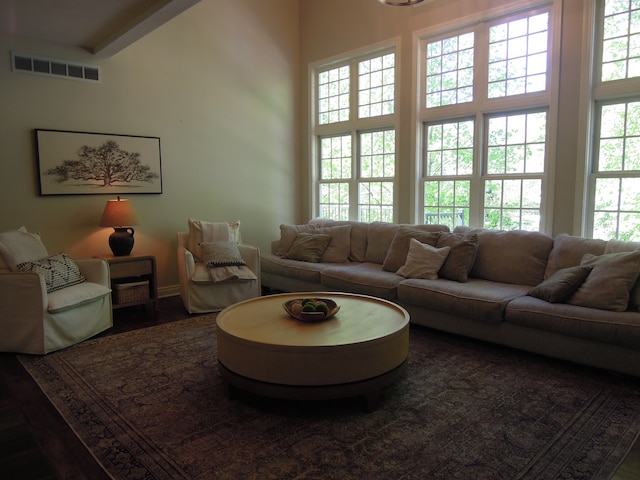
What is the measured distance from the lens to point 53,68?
4422 millimetres

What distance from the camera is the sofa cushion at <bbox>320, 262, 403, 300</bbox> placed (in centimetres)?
413

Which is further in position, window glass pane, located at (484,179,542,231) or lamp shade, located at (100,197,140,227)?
lamp shade, located at (100,197,140,227)

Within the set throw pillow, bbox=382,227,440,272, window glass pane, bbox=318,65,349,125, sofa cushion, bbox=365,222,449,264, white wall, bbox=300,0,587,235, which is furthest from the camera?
window glass pane, bbox=318,65,349,125

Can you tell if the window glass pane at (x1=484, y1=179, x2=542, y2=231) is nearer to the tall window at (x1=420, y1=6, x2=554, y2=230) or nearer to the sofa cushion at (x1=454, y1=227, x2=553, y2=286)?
the tall window at (x1=420, y1=6, x2=554, y2=230)

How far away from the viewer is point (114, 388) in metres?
2.88

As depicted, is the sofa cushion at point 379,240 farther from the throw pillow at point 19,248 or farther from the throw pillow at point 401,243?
the throw pillow at point 19,248

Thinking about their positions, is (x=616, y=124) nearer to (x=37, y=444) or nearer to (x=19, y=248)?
(x=37, y=444)

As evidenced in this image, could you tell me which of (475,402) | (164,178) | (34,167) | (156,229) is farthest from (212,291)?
(475,402)

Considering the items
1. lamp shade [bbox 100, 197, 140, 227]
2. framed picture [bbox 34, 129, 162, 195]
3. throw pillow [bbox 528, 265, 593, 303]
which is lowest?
throw pillow [bbox 528, 265, 593, 303]

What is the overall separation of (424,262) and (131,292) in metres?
2.78

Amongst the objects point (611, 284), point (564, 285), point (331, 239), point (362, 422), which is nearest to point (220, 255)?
point (331, 239)

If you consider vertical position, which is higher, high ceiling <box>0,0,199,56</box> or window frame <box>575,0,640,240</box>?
high ceiling <box>0,0,199,56</box>

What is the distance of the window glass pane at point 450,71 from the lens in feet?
15.5

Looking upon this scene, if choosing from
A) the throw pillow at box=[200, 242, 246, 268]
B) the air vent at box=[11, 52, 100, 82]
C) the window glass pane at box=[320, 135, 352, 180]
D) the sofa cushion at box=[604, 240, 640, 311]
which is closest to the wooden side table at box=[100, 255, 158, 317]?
the throw pillow at box=[200, 242, 246, 268]
